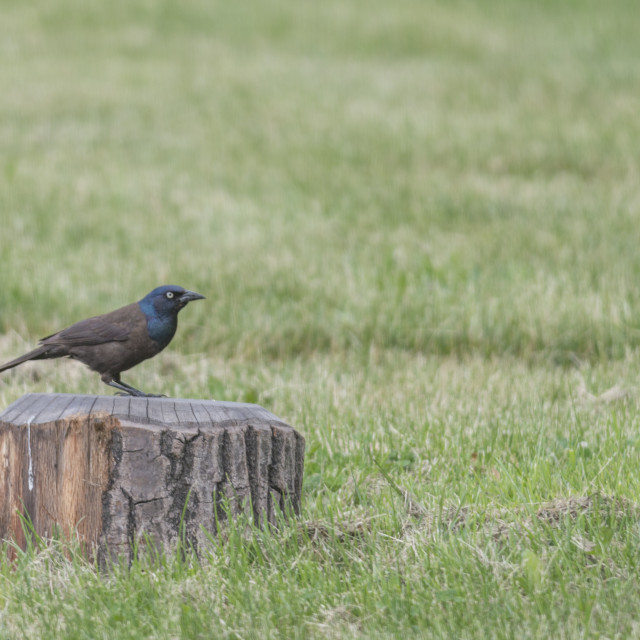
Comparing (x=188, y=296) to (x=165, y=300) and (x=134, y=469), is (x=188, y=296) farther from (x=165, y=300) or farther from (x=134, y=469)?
(x=134, y=469)

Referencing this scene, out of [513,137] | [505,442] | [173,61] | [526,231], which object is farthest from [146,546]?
[173,61]

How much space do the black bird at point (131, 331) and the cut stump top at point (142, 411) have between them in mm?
871

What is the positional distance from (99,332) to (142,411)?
1253mm

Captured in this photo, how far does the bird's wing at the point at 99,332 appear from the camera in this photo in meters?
4.99

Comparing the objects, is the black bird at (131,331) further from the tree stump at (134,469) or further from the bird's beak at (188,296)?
the tree stump at (134,469)

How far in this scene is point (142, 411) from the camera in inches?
154

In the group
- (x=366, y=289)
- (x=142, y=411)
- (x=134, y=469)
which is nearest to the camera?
(x=134, y=469)

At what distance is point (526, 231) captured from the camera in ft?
34.1

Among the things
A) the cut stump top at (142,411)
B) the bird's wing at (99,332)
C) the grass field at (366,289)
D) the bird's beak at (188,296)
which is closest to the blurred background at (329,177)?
the grass field at (366,289)

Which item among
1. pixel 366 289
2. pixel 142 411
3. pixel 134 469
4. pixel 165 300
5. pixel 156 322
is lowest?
pixel 366 289

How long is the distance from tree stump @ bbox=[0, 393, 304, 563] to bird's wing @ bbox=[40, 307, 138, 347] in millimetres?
965

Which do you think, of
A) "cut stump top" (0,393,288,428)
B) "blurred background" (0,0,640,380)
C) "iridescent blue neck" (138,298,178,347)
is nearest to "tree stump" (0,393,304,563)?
"cut stump top" (0,393,288,428)

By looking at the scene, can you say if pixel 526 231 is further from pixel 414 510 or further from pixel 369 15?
pixel 369 15

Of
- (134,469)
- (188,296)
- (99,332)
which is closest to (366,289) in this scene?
(188,296)
